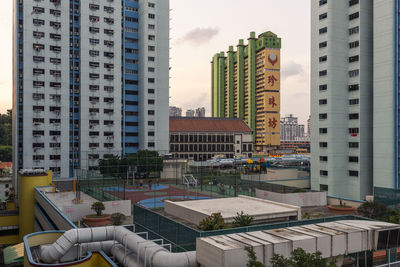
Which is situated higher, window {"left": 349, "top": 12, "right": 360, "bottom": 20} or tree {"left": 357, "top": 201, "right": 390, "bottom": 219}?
window {"left": 349, "top": 12, "right": 360, "bottom": 20}

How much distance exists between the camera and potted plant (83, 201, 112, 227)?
4088 centimetres

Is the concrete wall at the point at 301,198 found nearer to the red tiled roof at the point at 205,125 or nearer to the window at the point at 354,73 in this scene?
the window at the point at 354,73

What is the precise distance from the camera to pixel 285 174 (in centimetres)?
8750

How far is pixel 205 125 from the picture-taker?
154375 millimetres

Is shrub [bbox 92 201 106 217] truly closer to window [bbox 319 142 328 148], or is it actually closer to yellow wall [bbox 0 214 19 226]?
yellow wall [bbox 0 214 19 226]

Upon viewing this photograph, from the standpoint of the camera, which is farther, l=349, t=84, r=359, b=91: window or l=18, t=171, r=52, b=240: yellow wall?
l=349, t=84, r=359, b=91: window

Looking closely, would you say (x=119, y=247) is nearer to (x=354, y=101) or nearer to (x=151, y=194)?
(x=151, y=194)

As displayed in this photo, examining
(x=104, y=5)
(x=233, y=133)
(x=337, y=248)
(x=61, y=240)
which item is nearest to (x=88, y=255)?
(x=61, y=240)

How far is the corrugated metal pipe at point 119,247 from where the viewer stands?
19281 mm

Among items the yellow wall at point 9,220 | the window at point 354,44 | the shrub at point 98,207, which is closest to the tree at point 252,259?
the shrub at point 98,207

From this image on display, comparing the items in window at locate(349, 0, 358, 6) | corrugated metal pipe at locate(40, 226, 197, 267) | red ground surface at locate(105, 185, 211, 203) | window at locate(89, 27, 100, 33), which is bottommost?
red ground surface at locate(105, 185, 211, 203)

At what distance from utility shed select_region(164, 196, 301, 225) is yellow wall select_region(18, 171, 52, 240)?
28.6m

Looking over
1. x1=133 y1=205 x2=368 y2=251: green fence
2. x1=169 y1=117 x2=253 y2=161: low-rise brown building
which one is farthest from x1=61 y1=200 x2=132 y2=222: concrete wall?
x1=169 y1=117 x2=253 y2=161: low-rise brown building

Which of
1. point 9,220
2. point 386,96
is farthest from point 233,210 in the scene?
point 386,96
